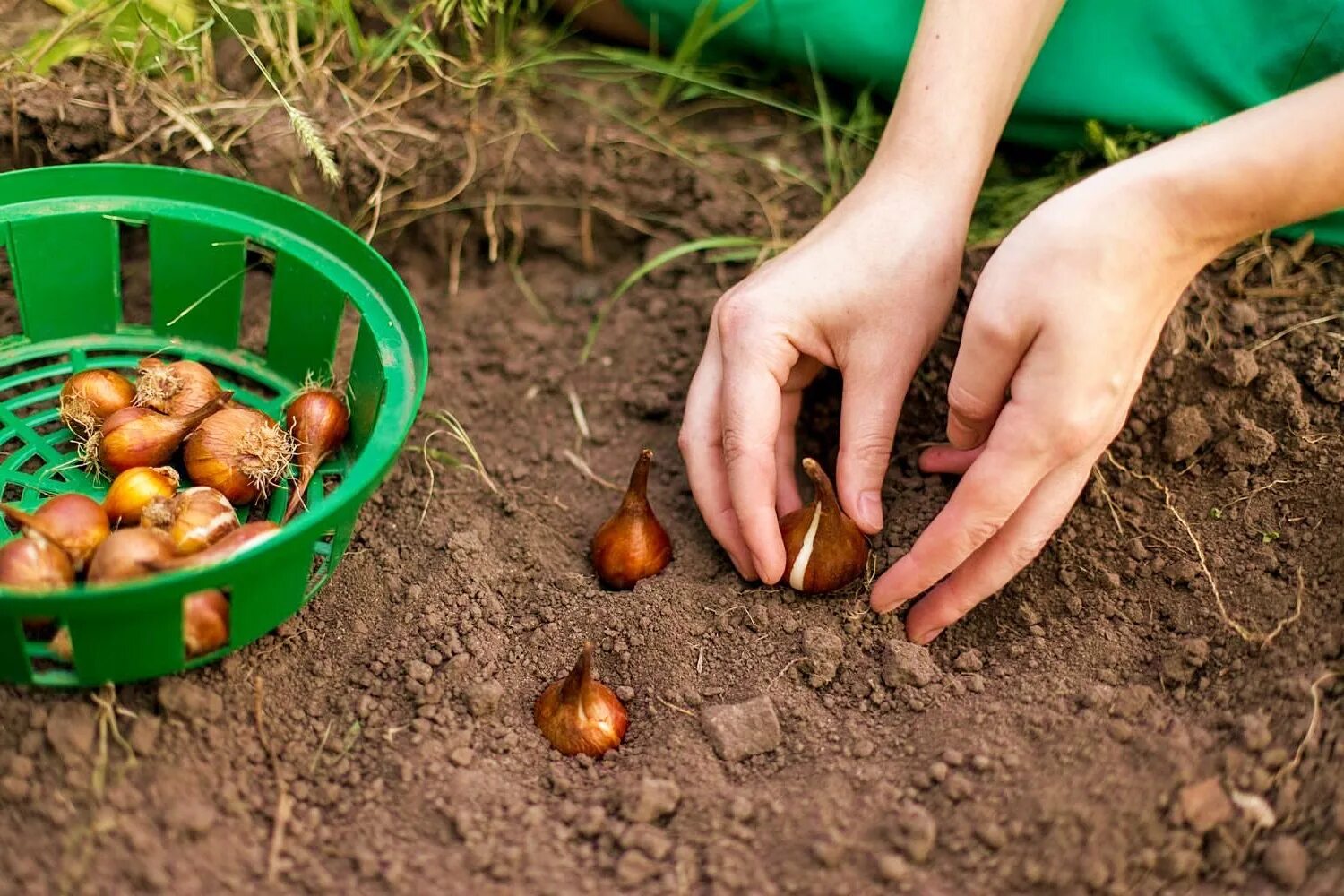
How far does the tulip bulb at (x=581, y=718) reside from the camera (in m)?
1.45

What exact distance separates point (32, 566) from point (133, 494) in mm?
196

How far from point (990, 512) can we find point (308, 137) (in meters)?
1.11

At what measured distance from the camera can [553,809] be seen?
1.40 meters

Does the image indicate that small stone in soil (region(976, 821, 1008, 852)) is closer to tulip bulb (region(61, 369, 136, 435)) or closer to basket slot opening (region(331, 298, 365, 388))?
basket slot opening (region(331, 298, 365, 388))

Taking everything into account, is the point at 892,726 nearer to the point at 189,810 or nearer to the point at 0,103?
the point at 189,810

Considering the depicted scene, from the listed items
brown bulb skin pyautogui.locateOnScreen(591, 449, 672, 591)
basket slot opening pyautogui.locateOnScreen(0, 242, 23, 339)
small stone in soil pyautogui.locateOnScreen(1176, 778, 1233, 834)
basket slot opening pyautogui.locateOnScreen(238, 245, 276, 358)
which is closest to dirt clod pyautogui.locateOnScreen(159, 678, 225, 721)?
brown bulb skin pyautogui.locateOnScreen(591, 449, 672, 591)

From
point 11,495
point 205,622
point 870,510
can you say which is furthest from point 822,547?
point 11,495

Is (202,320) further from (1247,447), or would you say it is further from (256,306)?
(1247,447)

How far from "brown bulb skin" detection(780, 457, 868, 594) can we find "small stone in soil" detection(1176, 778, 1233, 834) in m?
0.49

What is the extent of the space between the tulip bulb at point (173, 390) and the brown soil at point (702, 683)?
286 mm

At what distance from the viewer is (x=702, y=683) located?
5.06 ft

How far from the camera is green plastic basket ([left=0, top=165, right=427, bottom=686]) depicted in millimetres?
1472

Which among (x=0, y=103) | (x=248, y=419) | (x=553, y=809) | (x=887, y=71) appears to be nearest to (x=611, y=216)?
(x=887, y=71)

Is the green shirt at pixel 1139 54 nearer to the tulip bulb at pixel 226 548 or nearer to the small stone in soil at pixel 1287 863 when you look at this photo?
the small stone in soil at pixel 1287 863
